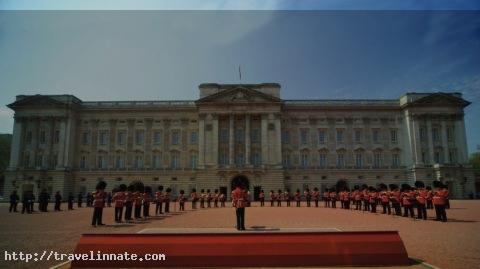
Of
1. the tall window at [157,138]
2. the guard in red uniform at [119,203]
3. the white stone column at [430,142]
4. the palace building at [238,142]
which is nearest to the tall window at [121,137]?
the palace building at [238,142]

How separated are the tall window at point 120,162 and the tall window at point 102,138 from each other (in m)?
3.31

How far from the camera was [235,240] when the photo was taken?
8367mm

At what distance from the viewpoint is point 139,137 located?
57.8 m

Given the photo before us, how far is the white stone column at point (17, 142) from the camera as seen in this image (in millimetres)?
55594

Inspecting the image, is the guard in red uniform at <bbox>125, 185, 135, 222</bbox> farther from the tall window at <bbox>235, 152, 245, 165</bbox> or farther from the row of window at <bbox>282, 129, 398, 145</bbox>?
the row of window at <bbox>282, 129, 398, 145</bbox>

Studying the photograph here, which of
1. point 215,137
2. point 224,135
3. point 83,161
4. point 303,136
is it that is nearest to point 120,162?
point 83,161

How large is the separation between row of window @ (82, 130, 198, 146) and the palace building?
0.54 ft

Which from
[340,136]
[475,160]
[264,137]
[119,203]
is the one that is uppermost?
[340,136]

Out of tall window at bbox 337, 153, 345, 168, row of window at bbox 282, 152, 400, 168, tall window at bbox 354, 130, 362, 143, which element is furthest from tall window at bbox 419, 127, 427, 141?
tall window at bbox 337, 153, 345, 168

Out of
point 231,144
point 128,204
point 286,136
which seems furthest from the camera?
point 286,136

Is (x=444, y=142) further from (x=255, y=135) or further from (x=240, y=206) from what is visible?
(x=240, y=206)

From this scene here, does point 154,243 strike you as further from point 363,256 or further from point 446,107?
point 446,107

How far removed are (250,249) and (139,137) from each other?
52293mm

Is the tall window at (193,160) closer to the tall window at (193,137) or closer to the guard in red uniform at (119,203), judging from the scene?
the tall window at (193,137)
